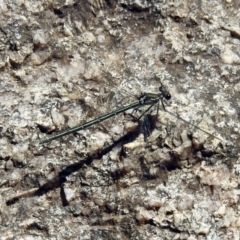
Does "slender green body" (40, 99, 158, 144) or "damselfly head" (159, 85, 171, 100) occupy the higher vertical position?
"damselfly head" (159, 85, 171, 100)

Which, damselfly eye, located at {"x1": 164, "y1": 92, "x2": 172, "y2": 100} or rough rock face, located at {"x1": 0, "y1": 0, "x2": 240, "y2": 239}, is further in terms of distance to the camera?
damselfly eye, located at {"x1": 164, "y1": 92, "x2": 172, "y2": 100}

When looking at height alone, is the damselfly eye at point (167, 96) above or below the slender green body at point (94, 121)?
above

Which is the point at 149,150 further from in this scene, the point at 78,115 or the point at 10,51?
the point at 10,51

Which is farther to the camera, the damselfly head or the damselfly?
the damselfly head

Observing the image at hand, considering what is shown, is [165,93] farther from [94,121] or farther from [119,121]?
[94,121]

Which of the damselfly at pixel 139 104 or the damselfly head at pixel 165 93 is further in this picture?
the damselfly head at pixel 165 93

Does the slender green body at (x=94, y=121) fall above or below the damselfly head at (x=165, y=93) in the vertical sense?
below

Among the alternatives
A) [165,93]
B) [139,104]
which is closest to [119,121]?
[139,104]

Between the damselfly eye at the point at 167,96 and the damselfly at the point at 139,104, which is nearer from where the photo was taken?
the damselfly at the point at 139,104
